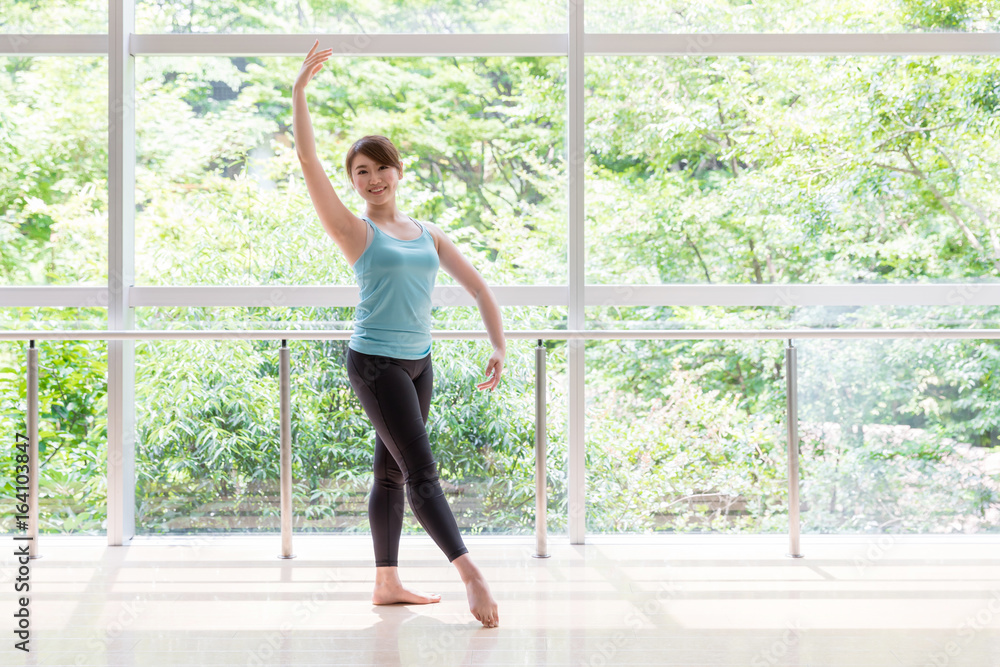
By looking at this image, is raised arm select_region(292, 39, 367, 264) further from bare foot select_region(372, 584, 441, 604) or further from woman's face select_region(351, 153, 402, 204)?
bare foot select_region(372, 584, 441, 604)

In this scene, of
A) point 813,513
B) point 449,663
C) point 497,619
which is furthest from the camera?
point 813,513

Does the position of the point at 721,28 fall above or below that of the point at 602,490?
above

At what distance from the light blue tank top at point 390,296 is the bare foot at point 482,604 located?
1.87 ft

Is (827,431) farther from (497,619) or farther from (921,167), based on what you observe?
(497,619)

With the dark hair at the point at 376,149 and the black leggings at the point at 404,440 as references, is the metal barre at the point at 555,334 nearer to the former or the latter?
the black leggings at the point at 404,440

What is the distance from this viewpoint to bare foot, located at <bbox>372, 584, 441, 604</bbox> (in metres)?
1.95

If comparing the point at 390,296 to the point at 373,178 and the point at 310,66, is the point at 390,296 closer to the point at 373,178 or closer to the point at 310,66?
the point at 373,178

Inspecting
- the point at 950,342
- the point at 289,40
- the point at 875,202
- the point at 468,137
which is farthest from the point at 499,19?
the point at 950,342

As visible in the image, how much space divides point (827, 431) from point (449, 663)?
1.71m

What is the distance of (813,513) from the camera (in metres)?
2.65

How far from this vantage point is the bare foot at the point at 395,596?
1.95 metres

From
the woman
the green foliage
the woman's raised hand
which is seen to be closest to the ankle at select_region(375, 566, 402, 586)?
the woman

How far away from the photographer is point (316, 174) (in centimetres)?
177

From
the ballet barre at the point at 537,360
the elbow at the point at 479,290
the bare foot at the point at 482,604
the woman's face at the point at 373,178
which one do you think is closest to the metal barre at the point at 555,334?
the ballet barre at the point at 537,360
